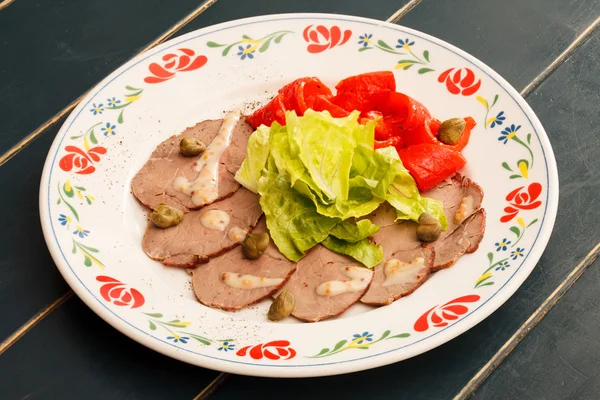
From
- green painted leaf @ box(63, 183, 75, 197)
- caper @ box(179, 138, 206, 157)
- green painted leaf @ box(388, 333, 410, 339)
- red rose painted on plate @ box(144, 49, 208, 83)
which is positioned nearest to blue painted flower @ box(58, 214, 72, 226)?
green painted leaf @ box(63, 183, 75, 197)

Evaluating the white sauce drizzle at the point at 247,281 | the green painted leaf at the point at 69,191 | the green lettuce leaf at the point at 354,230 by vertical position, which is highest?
the green painted leaf at the point at 69,191

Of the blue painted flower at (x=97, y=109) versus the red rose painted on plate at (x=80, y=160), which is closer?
the red rose painted on plate at (x=80, y=160)

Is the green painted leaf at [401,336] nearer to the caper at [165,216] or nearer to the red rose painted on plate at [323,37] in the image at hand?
the caper at [165,216]

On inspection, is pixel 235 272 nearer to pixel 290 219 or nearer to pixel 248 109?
pixel 290 219

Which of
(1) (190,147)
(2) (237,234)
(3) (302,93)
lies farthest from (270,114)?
(2) (237,234)

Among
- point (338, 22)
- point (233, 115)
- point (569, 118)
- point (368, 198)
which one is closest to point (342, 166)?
point (368, 198)

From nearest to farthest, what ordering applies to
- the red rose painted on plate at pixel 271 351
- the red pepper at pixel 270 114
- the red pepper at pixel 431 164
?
1. the red rose painted on plate at pixel 271 351
2. the red pepper at pixel 431 164
3. the red pepper at pixel 270 114

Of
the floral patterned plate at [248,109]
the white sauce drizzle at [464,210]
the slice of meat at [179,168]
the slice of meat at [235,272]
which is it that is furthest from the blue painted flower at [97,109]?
the white sauce drizzle at [464,210]
